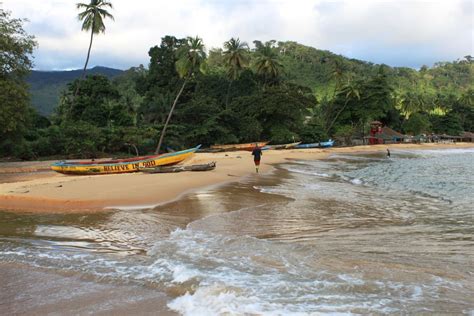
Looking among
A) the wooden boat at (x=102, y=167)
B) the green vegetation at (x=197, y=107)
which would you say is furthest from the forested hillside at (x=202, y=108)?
the wooden boat at (x=102, y=167)

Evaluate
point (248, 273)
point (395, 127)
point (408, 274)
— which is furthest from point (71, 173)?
point (395, 127)

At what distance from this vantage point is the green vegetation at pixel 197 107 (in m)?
29.2

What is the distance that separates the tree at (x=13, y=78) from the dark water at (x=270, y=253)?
14.3m

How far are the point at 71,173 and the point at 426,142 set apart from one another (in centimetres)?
6571

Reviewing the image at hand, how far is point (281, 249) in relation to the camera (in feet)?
22.6

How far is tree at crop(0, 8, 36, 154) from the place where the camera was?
850 inches

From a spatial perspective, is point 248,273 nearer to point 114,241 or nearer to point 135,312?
point 135,312

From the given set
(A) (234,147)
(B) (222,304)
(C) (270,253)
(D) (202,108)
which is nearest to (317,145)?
(A) (234,147)

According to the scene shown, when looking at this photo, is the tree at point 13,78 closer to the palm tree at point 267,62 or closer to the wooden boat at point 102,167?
the wooden boat at point 102,167

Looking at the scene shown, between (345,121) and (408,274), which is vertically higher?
(345,121)

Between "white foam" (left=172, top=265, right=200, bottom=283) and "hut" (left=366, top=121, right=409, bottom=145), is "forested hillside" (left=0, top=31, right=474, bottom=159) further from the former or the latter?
"white foam" (left=172, top=265, right=200, bottom=283)

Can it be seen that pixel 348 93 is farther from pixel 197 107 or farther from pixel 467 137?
pixel 467 137

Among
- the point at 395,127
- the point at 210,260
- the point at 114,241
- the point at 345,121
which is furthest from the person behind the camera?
the point at 395,127

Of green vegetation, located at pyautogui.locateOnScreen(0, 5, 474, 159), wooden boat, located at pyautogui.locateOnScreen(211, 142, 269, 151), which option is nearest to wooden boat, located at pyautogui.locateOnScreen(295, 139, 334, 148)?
green vegetation, located at pyautogui.locateOnScreen(0, 5, 474, 159)
